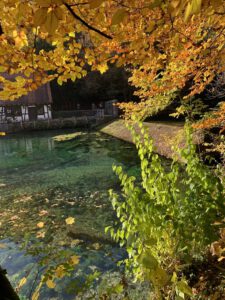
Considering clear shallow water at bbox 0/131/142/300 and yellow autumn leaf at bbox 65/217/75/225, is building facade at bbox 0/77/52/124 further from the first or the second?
yellow autumn leaf at bbox 65/217/75/225

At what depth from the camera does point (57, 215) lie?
809cm

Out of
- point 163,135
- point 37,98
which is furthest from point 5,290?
point 37,98

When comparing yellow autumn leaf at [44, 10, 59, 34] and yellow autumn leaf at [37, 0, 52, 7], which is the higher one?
yellow autumn leaf at [37, 0, 52, 7]

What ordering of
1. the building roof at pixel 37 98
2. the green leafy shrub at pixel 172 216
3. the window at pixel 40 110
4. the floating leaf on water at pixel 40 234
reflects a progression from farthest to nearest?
the window at pixel 40 110 < the building roof at pixel 37 98 < the floating leaf on water at pixel 40 234 < the green leafy shrub at pixel 172 216

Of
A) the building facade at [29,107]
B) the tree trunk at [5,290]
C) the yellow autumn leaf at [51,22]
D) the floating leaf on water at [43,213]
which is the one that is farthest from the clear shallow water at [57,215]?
the building facade at [29,107]

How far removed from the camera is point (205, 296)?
3266mm

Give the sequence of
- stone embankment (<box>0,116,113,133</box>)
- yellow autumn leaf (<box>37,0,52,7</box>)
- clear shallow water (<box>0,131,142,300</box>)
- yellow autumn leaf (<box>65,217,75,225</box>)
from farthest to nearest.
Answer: stone embankment (<box>0,116,113,133</box>)
yellow autumn leaf (<box>65,217,75,225</box>)
clear shallow water (<box>0,131,142,300</box>)
yellow autumn leaf (<box>37,0,52,7</box>)

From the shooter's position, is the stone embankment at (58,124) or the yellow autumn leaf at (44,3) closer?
the yellow autumn leaf at (44,3)

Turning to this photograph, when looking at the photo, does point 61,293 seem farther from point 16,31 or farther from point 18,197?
point 18,197

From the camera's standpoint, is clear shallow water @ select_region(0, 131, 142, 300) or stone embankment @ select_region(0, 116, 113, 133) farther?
stone embankment @ select_region(0, 116, 113, 133)

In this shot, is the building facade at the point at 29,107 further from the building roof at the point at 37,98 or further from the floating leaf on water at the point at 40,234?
the floating leaf on water at the point at 40,234

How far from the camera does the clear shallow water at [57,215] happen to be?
5148mm

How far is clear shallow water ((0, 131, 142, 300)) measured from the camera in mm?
5148

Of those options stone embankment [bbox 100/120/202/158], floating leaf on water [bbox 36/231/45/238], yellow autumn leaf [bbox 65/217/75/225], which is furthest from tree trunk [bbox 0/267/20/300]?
stone embankment [bbox 100/120/202/158]
